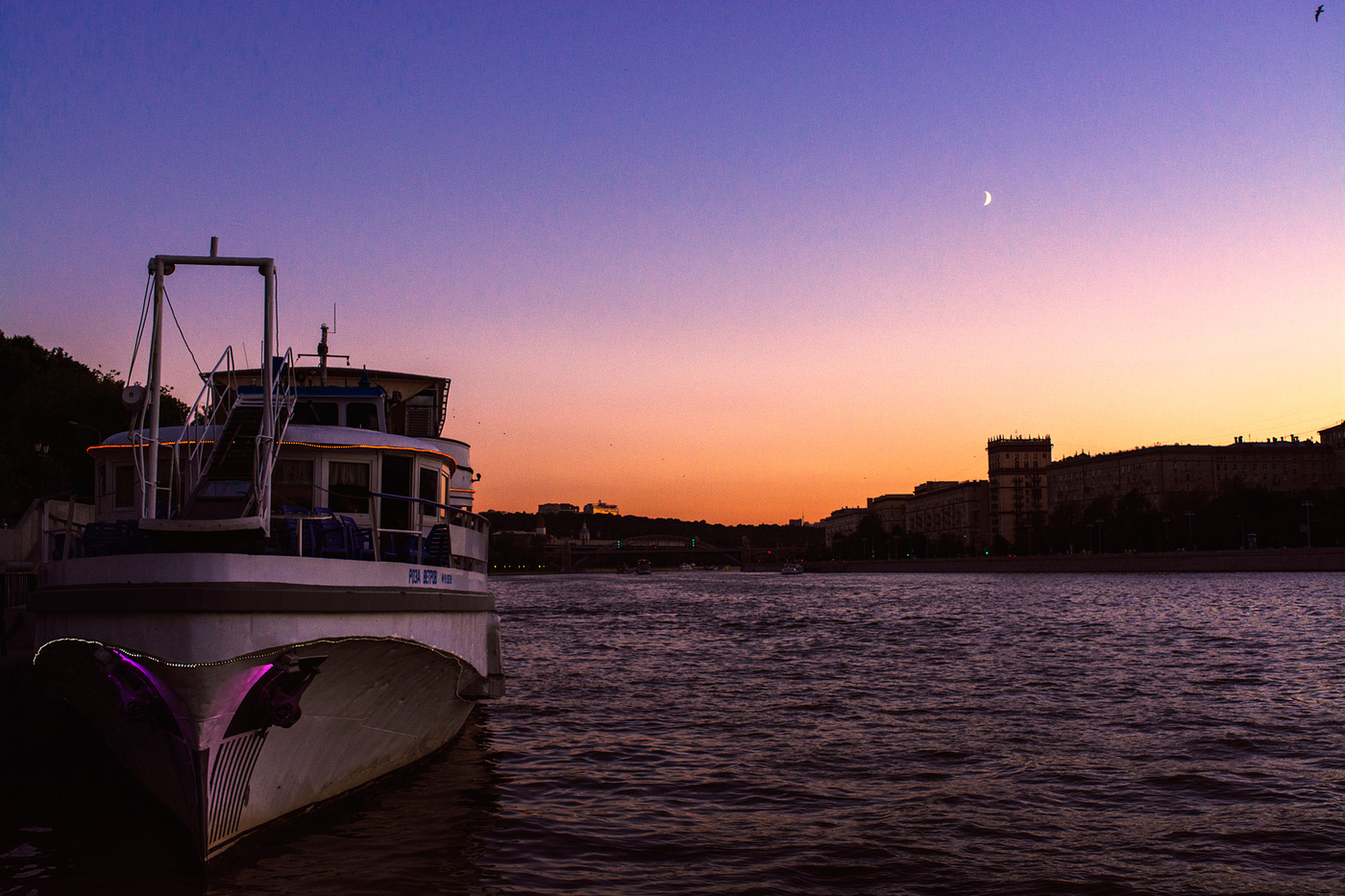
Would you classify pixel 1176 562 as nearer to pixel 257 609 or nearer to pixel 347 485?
pixel 347 485

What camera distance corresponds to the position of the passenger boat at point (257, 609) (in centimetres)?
896

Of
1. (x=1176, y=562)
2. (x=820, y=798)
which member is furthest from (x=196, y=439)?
(x=1176, y=562)

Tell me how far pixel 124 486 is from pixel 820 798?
950 cm

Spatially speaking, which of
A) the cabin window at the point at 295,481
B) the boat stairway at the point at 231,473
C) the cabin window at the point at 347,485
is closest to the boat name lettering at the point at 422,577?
the cabin window at the point at 347,485

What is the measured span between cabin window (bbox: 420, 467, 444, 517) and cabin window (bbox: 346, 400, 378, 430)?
5.89 ft

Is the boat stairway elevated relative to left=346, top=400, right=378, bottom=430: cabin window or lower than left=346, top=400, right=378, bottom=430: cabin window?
lower

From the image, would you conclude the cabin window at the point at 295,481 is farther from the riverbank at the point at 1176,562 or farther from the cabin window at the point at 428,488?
the riverbank at the point at 1176,562

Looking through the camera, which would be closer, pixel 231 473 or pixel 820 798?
pixel 231 473

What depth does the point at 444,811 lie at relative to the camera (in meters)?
12.2

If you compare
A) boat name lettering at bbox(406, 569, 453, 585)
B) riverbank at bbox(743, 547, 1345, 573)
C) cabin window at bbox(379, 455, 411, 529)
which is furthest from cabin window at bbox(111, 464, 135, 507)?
riverbank at bbox(743, 547, 1345, 573)

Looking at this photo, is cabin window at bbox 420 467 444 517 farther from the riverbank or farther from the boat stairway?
the riverbank

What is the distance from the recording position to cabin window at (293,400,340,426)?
1466 cm

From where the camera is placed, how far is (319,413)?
14789 mm

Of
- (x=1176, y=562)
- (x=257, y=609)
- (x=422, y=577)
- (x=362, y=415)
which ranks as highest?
(x=362, y=415)
